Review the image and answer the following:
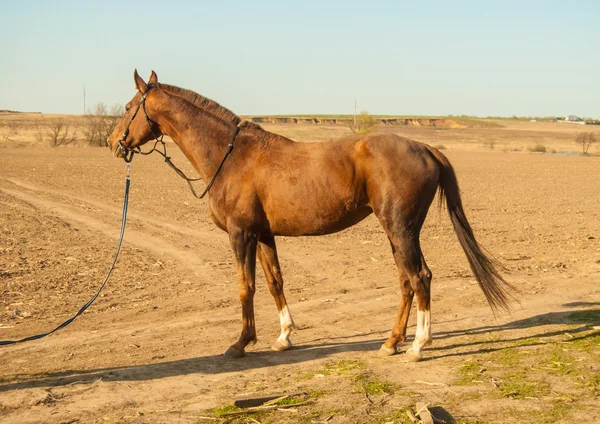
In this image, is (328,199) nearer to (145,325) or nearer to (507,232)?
(145,325)

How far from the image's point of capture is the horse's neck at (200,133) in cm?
741

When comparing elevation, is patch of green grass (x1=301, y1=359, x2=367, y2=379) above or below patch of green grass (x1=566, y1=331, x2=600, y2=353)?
below

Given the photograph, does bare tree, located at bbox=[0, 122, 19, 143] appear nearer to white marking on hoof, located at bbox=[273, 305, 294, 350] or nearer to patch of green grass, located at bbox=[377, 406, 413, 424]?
white marking on hoof, located at bbox=[273, 305, 294, 350]

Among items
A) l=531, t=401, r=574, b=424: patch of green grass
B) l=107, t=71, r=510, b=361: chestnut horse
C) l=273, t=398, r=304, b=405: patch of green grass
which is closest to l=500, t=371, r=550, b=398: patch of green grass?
l=531, t=401, r=574, b=424: patch of green grass

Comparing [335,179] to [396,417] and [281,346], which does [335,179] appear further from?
[396,417]

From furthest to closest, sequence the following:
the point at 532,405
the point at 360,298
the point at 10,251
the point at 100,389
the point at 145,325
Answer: the point at 10,251, the point at 360,298, the point at 145,325, the point at 100,389, the point at 532,405

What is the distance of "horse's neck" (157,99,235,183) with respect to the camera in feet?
24.3

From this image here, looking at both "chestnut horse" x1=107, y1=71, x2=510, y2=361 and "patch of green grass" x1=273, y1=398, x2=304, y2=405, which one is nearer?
"patch of green grass" x1=273, y1=398, x2=304, y2=405

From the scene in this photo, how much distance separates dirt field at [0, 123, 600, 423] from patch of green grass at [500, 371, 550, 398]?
0.7 inches

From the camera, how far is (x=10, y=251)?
1186 centimetres

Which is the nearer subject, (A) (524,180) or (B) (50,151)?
(A) (524,180)

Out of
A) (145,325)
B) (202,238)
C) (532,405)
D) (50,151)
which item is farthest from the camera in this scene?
(50,151)

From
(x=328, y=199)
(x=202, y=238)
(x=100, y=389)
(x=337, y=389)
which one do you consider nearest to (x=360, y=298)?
(x=328, y=199)

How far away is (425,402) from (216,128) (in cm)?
362
